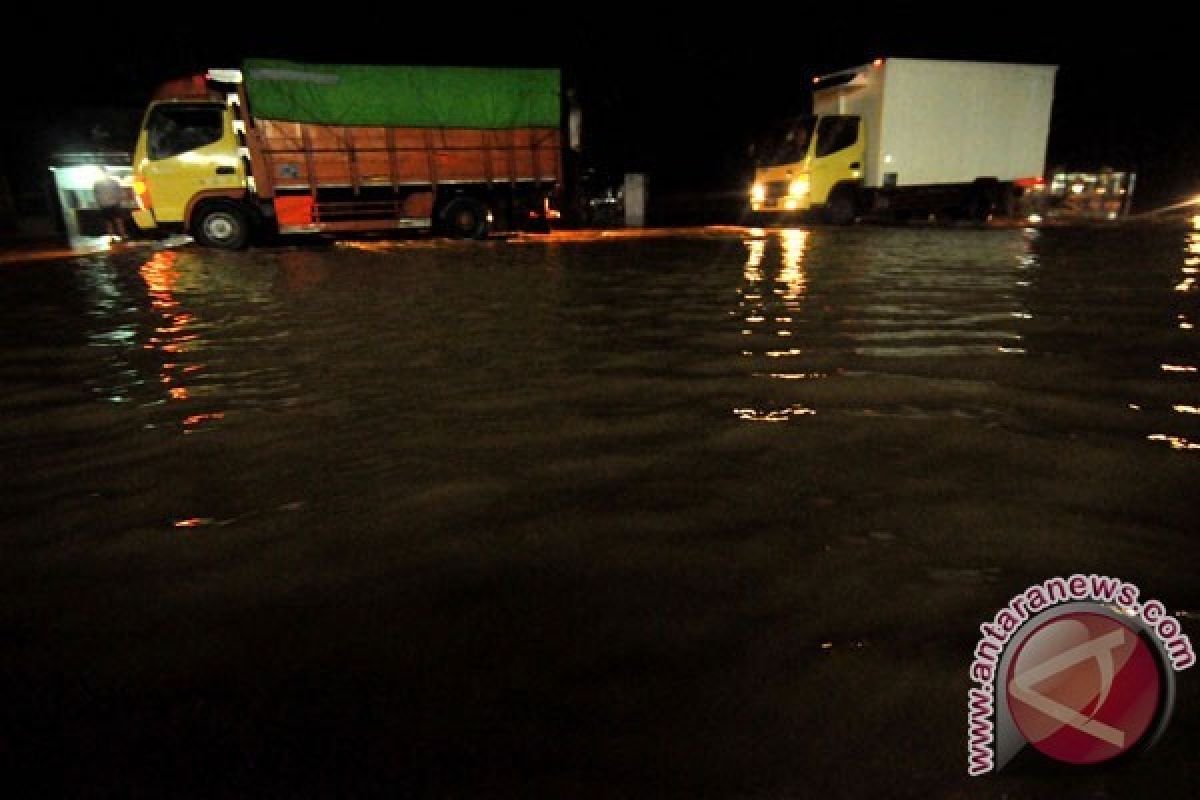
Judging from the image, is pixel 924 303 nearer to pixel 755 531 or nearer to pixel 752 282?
pixel 752 282

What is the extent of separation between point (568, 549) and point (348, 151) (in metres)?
12.7

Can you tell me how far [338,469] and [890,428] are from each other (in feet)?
7.30

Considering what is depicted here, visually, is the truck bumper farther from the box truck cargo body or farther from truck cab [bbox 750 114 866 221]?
truck cab [bbox 750 114 866 221]

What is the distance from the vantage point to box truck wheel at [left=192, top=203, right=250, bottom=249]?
39.3 ft

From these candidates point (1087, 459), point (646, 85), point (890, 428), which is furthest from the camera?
point (646, 85)

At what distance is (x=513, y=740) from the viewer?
1.31 metres

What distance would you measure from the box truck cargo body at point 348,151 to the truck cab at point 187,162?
17 mm

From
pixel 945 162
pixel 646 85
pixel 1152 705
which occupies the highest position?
pixel 646 85

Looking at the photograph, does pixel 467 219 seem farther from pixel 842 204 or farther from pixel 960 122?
pixel 960 122

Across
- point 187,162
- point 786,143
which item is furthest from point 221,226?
point 786,143

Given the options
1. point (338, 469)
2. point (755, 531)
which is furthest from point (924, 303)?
point (338, 469)

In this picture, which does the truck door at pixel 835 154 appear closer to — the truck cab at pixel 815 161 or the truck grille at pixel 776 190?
the truck cab at pixel 815 161

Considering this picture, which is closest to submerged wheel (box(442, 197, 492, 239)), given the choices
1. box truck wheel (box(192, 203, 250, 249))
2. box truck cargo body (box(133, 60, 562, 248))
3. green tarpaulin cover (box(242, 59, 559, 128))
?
box truck cargo body (box(133, 60, 562, 248))

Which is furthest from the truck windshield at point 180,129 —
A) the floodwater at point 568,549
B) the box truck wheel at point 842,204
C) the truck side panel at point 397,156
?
the box truck wheel at point 842,204
